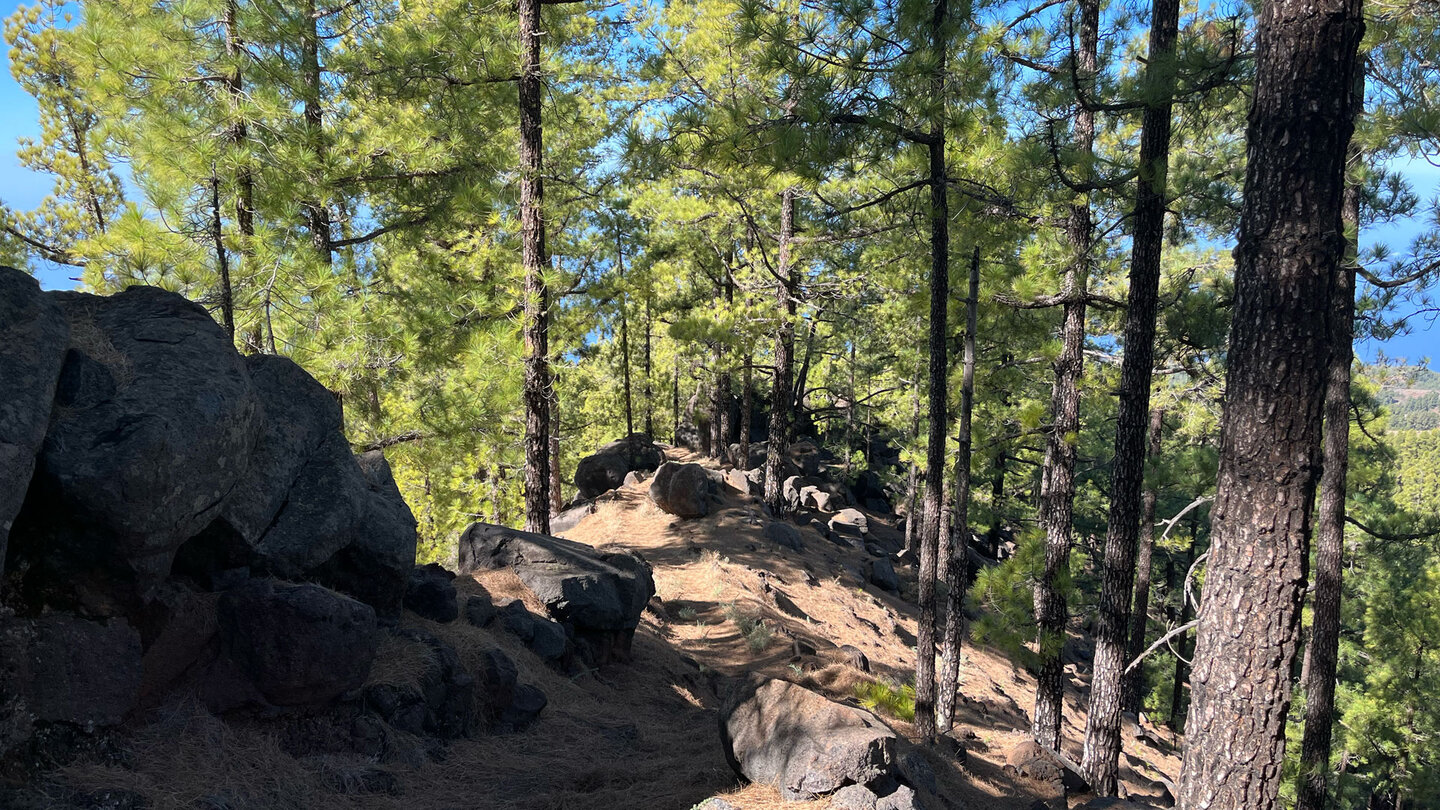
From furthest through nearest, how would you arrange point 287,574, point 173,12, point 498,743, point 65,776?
1. point 173,12
2. point 498,743
3. point 287,574
4. point 65,776

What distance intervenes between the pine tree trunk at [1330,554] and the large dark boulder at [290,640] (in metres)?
11.7

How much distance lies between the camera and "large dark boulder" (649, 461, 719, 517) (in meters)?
18.2

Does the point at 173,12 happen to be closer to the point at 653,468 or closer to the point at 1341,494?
the point at 1341,494

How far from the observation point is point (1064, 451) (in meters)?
10.8

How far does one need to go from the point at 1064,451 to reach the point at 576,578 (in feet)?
22.6

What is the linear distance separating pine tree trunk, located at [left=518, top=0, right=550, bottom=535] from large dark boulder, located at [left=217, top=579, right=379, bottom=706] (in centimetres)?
499

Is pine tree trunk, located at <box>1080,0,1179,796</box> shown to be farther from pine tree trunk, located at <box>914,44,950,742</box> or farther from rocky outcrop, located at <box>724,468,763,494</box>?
rocky outcrop, located at <box>724,468,763,494</box>

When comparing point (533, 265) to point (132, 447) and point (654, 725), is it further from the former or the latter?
point (132, 447)

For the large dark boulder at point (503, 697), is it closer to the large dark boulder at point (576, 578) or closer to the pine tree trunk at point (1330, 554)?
the large dark boulder at point (576, 578)

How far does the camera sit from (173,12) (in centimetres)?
785

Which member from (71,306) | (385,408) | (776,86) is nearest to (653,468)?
(385,408)

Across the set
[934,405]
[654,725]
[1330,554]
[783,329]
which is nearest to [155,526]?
[654,725]

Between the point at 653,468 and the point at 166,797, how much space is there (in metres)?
19.4

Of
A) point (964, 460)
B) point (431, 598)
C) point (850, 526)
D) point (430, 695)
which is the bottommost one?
point (850, 526)
